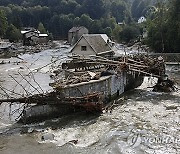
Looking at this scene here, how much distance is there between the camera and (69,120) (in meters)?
18.6

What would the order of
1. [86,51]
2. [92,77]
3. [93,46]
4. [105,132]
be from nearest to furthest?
[105,132] < [92,77] < [93,46] < [86,51]

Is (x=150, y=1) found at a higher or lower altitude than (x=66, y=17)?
higher

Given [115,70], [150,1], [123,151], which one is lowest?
[123,151]

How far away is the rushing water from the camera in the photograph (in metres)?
14.8

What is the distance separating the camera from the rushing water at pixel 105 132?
14.8 meters

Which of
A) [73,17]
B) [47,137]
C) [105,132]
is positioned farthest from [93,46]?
[73,17]

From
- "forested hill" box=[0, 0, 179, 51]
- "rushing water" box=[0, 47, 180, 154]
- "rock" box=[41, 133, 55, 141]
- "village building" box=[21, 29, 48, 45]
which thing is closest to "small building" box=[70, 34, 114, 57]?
"rushing water" box=[0, 47, 180, 154]

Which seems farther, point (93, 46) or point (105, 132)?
point (93, 46)

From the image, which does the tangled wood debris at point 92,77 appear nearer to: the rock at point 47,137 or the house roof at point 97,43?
the rock at point 47,137

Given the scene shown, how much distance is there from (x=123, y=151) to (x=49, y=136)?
406 centimetres

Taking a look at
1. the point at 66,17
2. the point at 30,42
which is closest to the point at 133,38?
the point at 30,42

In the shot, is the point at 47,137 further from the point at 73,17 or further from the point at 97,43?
the point at 73,17

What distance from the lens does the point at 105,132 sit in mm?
16656

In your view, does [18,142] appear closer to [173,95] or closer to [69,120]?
[69,120]
